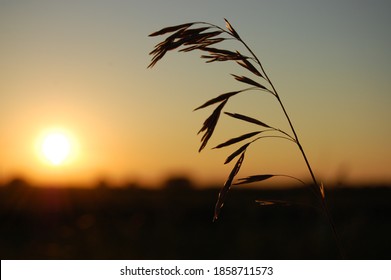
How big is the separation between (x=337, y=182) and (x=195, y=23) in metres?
1.22

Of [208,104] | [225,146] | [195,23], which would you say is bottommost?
[225,146]

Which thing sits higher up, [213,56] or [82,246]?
[213,56]

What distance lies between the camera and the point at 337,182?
2.59 metres

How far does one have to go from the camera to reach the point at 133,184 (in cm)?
650

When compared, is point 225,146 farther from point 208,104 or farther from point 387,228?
point 387,228

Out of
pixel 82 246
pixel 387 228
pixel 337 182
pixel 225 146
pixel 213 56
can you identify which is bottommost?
pixel 387 228

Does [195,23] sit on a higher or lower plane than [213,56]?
higher
